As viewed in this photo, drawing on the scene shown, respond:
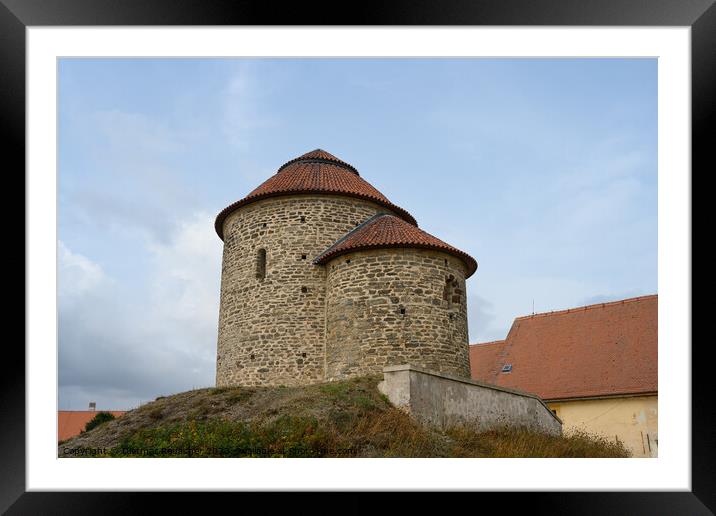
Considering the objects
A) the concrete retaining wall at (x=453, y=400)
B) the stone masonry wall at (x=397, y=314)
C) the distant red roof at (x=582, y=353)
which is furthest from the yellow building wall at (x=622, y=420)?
the stone masonry wall at (x=397, y=314)

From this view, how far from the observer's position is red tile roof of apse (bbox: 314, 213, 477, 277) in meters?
16.1

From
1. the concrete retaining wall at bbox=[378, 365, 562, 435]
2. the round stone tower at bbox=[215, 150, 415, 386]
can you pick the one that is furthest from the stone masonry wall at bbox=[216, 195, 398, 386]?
the concrete retaining wall at bbox=[378, 365, 562, 435]

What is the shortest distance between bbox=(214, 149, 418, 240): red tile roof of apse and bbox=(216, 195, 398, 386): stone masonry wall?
0.25m

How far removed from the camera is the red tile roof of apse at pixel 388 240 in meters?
16.1

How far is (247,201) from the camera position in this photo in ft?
63.7

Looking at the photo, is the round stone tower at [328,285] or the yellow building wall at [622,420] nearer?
the round stone tower at [328,285]

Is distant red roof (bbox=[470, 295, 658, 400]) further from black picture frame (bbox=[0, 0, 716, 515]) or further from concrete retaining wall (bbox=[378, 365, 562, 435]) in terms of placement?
black picture frame (bbox=[0, 0, 716, 515])
